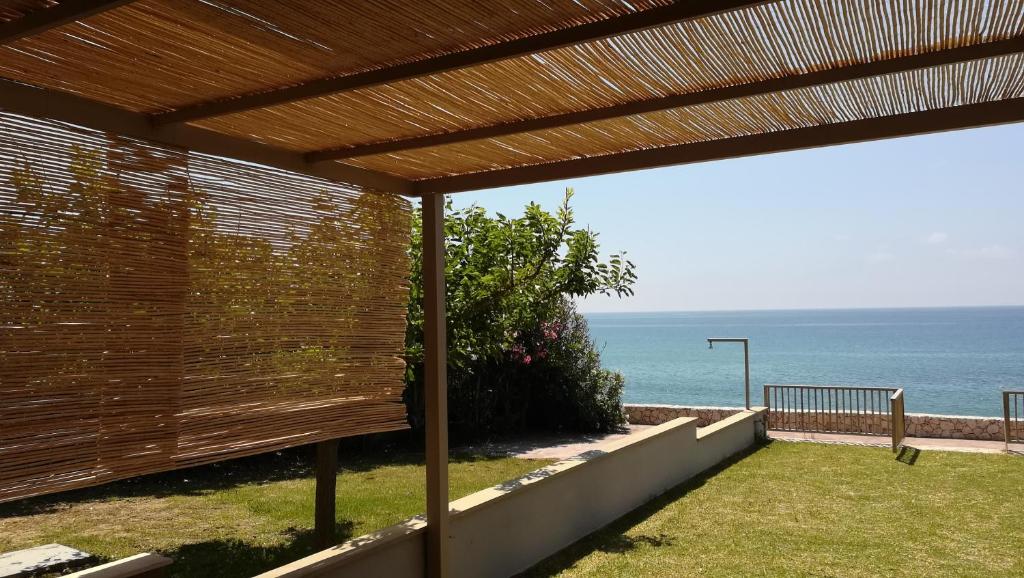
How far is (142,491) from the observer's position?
25.8 ft

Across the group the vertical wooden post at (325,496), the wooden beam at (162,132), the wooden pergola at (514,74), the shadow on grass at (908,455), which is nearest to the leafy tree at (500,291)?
the vertical wooden post at (325,496)

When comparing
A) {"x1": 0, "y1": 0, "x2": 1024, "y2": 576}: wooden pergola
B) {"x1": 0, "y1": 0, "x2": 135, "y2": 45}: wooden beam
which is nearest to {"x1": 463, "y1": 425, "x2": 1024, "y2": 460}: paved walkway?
{"x1": 0, "y1": 0, "x2": 1024, "y2": 576}: wooden pergola

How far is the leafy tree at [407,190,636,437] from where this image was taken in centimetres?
793

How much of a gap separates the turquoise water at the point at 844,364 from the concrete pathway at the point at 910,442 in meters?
23.7

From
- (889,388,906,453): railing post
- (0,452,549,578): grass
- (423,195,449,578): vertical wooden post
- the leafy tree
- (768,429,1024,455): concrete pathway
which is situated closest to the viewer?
(423,195,449,578): vertical wooden post

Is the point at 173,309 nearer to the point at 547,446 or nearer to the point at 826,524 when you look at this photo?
the point at 826,524

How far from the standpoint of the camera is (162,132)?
2910mm

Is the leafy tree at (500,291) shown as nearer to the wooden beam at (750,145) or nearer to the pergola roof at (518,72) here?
the wooden beam at (750,145)

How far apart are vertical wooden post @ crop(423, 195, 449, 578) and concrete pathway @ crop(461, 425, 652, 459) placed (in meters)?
5.40

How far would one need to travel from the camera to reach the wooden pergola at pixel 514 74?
82.9 inches

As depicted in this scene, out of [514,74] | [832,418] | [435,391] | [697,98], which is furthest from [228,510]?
[832,418]

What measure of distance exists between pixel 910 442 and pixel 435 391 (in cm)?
943

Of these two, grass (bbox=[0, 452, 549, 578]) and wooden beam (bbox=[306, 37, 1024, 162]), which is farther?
grass (bbox=[0, 452, 549, 578])

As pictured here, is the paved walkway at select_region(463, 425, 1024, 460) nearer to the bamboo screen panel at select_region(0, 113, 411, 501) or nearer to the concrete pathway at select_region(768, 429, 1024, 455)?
the concrete pathway at select_region(768, 429, 1024, 455)
